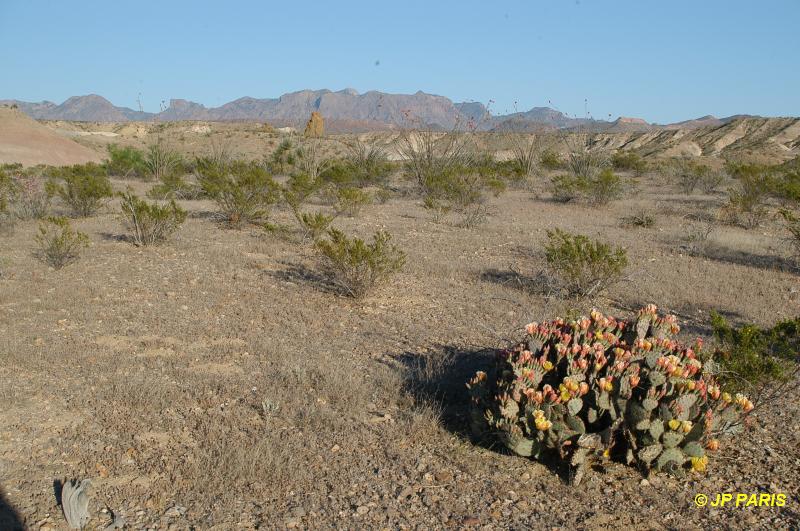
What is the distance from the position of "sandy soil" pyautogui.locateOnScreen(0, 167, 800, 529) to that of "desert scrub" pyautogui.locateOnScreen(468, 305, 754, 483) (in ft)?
0.49

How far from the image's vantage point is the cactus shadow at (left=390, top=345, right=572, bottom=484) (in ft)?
13.1

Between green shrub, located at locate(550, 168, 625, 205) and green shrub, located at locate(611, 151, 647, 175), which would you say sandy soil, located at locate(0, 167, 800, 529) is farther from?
green shrub, located at locate(611, 151, 647, 175)

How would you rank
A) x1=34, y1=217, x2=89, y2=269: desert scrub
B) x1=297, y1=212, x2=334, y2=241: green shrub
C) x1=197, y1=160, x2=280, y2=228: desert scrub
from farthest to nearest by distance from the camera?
1. x1=197, y1=160, x2=280, y2=228: desert scrub
2. x1=297, y1=212, x2=334, y2=241: green shrub
3. x1=34, y1=217, x2=89, y2=269: desert scrub

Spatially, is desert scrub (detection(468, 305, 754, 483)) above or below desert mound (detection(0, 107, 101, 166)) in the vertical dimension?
below

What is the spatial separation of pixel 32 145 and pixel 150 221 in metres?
22.6

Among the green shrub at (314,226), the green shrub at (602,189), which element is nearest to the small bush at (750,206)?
the green shrub at (602,189)

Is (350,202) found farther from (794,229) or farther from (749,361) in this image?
(749,361)

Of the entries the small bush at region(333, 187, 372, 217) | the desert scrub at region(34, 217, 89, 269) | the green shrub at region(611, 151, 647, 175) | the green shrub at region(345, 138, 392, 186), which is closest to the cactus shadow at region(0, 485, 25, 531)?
the desert scrub at region(34, 217, 89, 269)

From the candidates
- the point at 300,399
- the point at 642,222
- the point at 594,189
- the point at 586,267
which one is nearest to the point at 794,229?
the point at 642,222

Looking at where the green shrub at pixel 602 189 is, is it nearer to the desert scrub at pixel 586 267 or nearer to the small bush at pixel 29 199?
the desert scrub at pixel 586 267

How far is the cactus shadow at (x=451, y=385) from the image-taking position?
401cm

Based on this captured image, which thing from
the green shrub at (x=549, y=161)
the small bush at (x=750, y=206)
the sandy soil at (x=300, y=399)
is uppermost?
the green shrub at (x=549, y=161)

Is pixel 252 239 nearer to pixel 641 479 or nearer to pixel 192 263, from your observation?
pixel 192 263

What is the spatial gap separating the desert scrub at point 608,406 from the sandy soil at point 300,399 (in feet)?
0.49
